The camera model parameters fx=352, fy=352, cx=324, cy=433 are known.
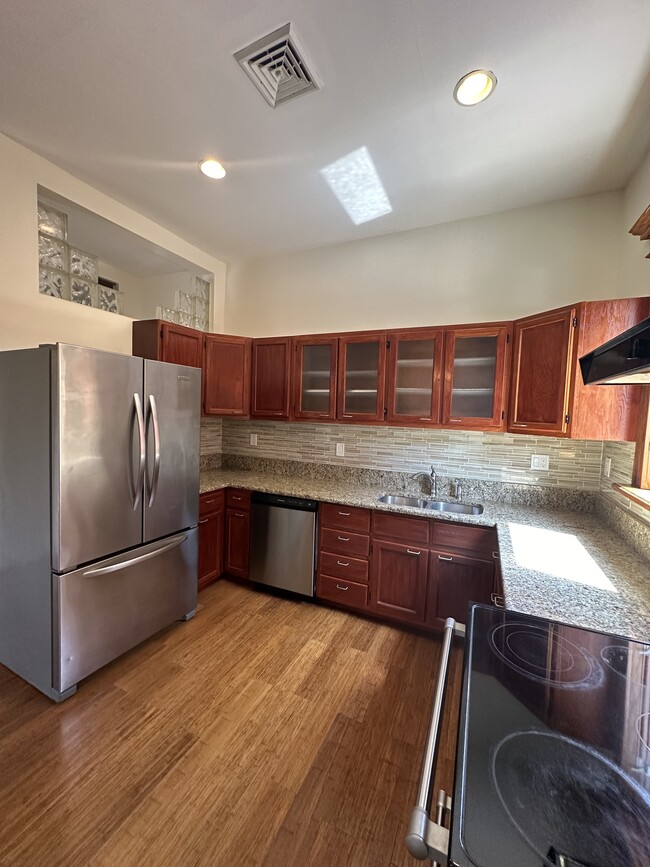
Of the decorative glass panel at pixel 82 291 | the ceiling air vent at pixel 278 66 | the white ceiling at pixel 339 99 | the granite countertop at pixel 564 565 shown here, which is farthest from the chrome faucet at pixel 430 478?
the decorative glass panel at pixel 82 291

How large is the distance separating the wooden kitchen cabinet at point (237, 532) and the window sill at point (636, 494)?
2486mm

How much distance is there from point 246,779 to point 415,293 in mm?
3150

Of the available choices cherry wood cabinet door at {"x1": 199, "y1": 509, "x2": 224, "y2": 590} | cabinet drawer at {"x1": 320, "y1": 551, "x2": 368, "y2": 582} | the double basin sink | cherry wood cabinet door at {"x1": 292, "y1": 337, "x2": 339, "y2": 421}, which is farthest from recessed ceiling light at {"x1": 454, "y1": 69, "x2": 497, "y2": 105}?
cherry wood cabinet door at {"x1": 199, "y1": 509, "x2": 224, "y2": 590}

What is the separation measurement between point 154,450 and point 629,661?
2.28m

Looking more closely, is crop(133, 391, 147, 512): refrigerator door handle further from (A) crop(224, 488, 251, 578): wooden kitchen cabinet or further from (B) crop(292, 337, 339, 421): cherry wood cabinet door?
(B) crop(292, 337, 339, 421): cherry wood cabinet door

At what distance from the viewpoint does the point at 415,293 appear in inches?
114

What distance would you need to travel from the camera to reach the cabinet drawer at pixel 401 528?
2.40 m

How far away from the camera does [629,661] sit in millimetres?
1005

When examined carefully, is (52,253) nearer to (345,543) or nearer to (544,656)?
(345,543)

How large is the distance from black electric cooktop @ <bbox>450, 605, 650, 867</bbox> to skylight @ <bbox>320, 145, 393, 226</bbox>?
2.43 m

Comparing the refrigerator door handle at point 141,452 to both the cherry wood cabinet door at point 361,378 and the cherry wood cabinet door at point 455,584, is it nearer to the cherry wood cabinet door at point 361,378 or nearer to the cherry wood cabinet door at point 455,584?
the cherry wood cabinet door at point 361,378

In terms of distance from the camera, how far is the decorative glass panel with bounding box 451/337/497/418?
8.07 ft

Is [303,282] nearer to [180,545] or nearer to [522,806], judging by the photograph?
[180,545]

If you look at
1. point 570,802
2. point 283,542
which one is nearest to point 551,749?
point 570,802
